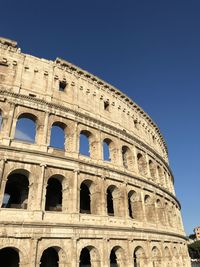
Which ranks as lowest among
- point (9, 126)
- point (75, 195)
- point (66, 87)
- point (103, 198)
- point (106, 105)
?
point (75, 195)

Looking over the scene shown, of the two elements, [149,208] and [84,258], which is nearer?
[84,258]

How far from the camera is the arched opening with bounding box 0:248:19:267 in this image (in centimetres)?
1474

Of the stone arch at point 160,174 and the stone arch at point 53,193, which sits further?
the stone arch at point 160,174

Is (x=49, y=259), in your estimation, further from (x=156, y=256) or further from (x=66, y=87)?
(x=66, y=87)

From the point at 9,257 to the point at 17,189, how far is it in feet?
15.0

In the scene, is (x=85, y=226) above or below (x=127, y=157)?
below

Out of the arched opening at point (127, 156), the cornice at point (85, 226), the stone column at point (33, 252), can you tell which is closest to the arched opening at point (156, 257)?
the cornice at point (85, 226)

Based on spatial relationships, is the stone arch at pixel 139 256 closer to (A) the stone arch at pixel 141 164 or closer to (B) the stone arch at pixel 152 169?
(A) the stone arch at pixel 141 164

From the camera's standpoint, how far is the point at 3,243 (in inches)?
496

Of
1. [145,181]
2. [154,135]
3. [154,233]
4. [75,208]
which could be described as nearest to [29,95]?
[75,208]

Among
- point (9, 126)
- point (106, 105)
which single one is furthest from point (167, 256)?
point (9, 126)

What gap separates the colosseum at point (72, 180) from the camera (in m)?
14.3

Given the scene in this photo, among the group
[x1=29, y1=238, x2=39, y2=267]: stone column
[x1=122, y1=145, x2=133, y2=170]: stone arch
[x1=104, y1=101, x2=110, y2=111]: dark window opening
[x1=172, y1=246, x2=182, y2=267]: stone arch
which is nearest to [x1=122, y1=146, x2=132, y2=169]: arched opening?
[x1=122, y1=145, x2=133, y2=170]: stone arch

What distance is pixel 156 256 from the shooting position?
20.5 meters
